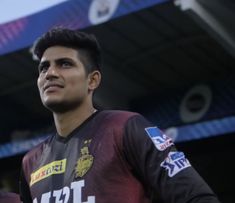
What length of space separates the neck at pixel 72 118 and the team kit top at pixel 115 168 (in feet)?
0.05

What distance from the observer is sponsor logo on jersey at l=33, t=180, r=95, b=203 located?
1962 mm

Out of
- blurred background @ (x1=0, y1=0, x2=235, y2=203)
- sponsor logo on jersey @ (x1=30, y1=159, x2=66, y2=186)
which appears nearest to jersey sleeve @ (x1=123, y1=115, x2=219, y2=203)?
sponsor logo on jersey @ (x1=30, y1=159, x2=66, y2=186)

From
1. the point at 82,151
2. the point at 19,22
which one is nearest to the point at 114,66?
the point at 19,22

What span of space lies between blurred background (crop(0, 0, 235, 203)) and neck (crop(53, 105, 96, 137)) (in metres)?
5.83

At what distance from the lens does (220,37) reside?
836cm

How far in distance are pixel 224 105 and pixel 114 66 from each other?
171 centimetres

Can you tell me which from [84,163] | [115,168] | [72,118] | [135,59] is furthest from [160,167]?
[135,59]

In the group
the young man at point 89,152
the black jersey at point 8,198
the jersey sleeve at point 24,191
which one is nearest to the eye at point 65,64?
the young man at point 89,152

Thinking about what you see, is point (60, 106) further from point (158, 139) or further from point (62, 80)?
point (158, 139)

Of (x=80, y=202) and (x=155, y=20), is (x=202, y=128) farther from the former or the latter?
(x=80, y=202)

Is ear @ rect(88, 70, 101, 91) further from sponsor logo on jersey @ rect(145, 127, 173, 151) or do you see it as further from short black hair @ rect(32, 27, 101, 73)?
sponsor logo on jersey @ rect(145, 127, 173, 151)

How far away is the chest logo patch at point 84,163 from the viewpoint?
78.8 inches

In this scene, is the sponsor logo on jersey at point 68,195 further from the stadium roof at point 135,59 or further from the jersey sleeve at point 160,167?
the stadium roof at point 135,59

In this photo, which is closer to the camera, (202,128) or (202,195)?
(202,195)
